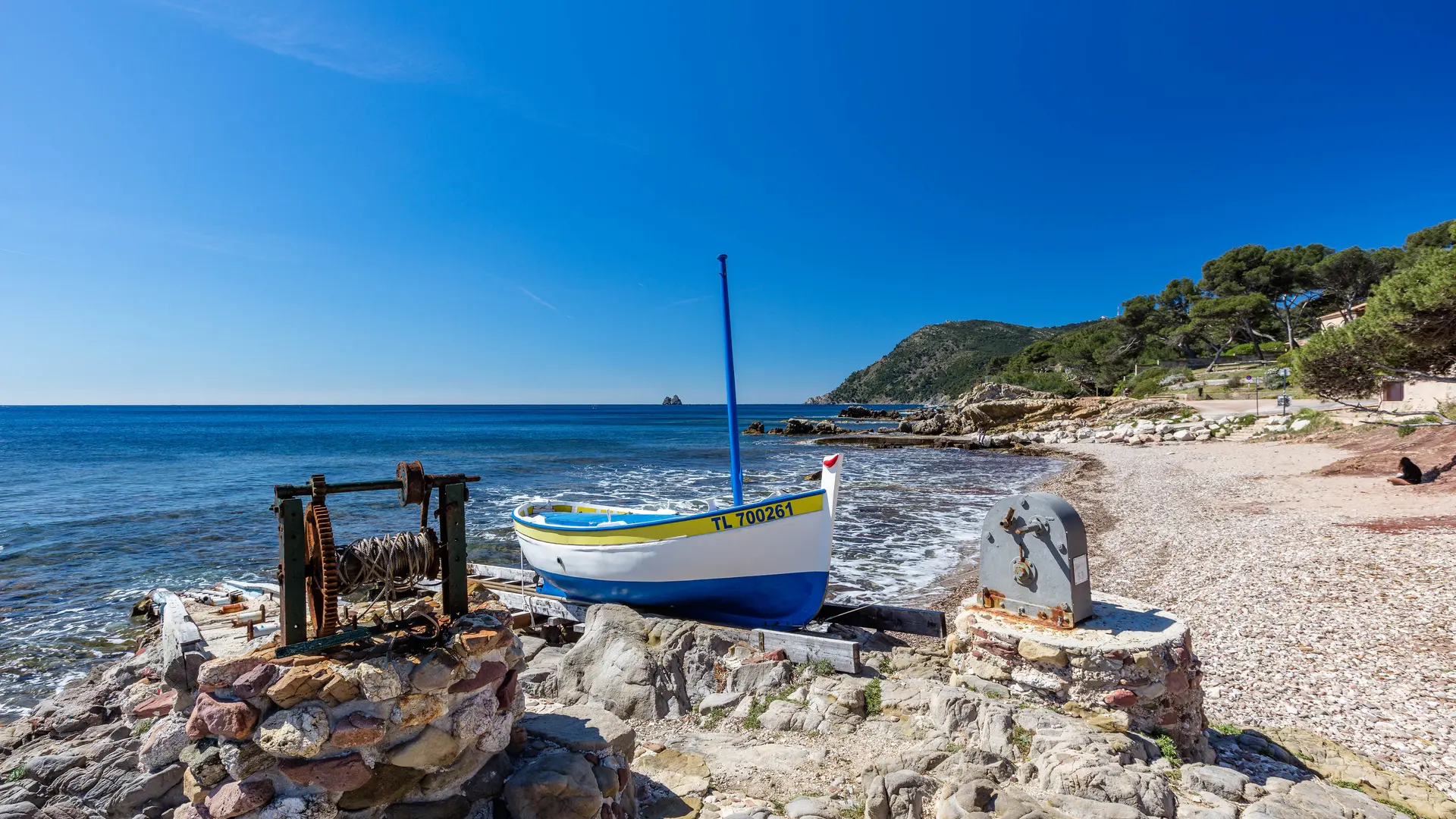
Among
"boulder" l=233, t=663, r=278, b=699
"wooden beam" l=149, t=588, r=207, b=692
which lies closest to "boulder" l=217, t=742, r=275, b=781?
"boulder" l=233, t=663, r=278, b=699

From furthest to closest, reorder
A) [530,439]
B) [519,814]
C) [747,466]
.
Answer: [530,439] → [747,466] → [519,814]

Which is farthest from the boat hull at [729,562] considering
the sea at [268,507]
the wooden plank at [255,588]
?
the wooden plank at [255,588]

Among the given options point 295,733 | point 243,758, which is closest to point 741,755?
point 295,733

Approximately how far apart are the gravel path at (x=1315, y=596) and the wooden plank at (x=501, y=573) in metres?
9.75

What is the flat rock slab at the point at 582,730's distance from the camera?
4.30m

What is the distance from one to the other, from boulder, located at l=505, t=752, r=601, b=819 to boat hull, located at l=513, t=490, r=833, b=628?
15.0 feet

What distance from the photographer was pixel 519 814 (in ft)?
12.0

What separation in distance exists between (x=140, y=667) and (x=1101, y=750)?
10.1 meters

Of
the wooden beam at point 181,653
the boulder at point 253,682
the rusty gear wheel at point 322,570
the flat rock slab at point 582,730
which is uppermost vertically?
the rusty gear wheel at point 322,570

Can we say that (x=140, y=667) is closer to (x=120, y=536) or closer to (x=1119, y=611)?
(x=1119, y=611)

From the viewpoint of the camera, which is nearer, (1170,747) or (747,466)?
(1170,747)

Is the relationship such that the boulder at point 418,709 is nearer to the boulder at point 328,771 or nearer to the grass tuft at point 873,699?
the boulder at point 328,771

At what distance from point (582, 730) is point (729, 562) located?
4.10m

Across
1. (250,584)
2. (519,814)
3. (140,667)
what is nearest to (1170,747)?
(519,814)
